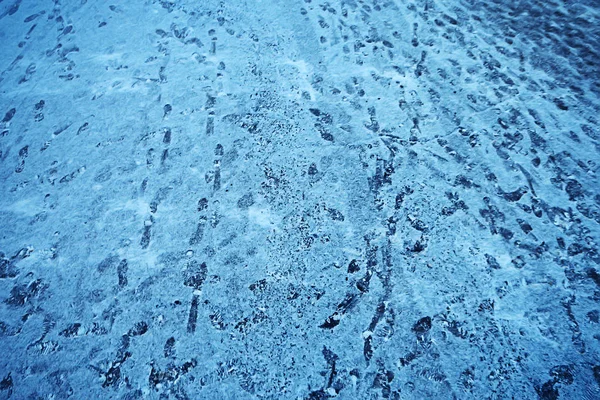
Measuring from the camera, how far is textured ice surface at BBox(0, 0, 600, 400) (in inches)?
45.7

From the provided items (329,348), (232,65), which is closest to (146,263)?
(329,348)

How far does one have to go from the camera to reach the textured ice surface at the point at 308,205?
3.81ft

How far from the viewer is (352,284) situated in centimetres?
129

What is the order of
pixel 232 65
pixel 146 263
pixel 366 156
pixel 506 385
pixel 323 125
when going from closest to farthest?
pixel 506 385 → pixel 146 263 → pixel 366 156 → pixel 323 125 → pixel 232 65

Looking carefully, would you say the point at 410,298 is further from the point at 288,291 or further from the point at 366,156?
the point at 366,156

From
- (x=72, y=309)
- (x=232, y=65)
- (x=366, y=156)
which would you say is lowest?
(x=72, y=309)

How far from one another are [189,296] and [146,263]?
0.82 ft

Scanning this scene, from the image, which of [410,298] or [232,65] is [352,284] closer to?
[410,298]

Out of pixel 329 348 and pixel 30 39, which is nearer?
pixel 329 348

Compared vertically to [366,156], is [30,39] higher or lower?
higher

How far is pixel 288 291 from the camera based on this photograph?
1292 millimetres

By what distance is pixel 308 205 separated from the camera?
4.86 ft

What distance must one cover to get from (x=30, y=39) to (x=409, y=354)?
9.63 feet

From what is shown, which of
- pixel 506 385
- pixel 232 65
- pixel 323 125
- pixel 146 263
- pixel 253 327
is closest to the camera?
pixel 506 385
